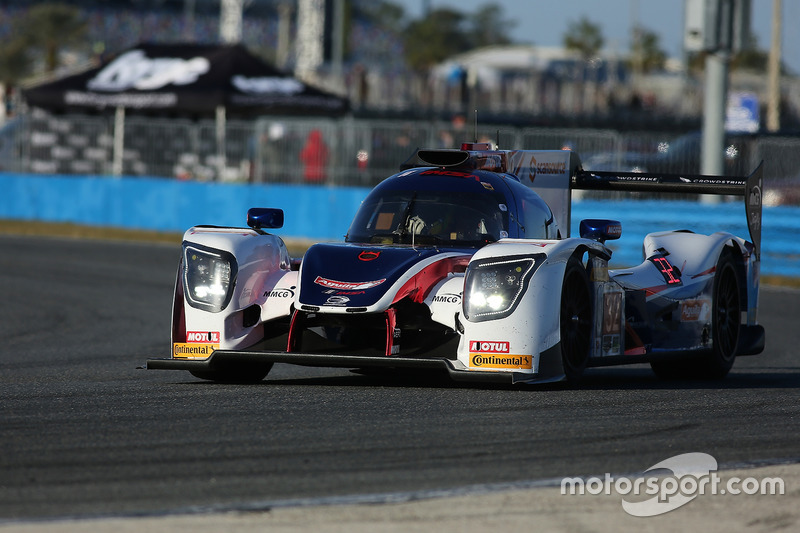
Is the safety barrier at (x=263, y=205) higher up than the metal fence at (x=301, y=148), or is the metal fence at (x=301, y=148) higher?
the metal fence at (x=301, y=148)

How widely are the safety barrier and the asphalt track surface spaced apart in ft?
35.9

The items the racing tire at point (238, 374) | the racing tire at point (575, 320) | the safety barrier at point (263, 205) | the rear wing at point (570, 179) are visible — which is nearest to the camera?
the racing tire at point (575, 320)

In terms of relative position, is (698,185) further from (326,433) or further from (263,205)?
(263,205)

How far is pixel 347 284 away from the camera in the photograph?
786cm

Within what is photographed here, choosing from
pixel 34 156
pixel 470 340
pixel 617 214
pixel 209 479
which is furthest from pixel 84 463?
pixel 34 156

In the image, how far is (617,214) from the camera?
74.0 feet

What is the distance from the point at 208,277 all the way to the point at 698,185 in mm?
4160

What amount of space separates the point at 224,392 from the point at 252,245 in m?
1.13

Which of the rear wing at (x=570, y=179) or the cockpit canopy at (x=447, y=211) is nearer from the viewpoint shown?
the cockpit canopy at (x=447, y=211)

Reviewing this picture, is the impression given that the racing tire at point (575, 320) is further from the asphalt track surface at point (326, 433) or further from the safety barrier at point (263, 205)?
the safety barrier at point (263, 205)

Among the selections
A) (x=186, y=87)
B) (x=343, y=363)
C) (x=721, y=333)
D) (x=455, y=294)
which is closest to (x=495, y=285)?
(x=455, y=294)

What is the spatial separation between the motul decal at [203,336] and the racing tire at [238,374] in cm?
30

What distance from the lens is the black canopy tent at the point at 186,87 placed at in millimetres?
32562

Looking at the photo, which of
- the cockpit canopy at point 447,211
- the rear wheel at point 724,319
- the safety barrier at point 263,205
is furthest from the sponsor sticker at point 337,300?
the safety barrier at point 263,205
